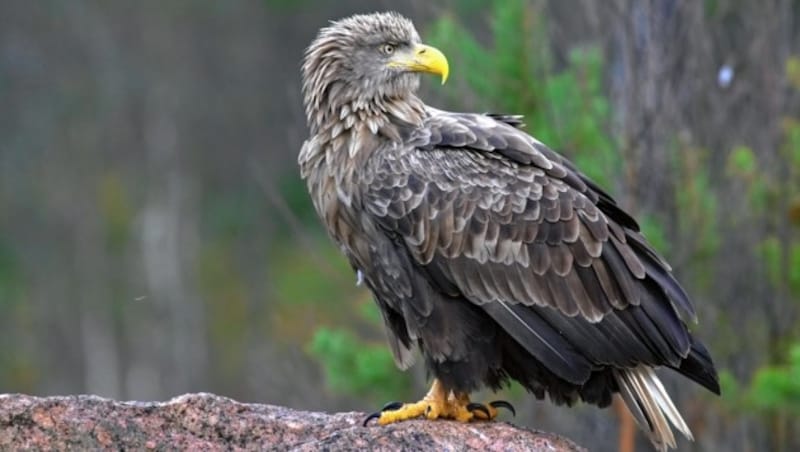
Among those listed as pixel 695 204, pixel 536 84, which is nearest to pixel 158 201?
pixel 536 84

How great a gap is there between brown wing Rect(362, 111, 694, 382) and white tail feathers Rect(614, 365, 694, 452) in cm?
15

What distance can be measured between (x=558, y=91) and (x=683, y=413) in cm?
228

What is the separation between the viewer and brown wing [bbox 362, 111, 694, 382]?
7281 millimetres

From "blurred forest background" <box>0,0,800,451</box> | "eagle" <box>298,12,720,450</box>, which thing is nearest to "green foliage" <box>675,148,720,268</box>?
"blurred forest background" <box>0,0,800,451</box>

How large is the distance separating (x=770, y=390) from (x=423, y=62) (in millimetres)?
3475

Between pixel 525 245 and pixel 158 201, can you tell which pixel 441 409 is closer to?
pixel 525 245

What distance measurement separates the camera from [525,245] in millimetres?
7422

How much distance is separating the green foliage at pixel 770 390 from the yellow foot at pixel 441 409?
260 centimetres

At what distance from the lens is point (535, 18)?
35.4ft

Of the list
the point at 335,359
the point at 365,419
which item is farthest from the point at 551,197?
the point at 335,359

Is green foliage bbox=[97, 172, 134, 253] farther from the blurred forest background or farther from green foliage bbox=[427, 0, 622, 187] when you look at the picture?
green foliage bbox=[427, 0, 622, 187]

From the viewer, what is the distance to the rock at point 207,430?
265 inches

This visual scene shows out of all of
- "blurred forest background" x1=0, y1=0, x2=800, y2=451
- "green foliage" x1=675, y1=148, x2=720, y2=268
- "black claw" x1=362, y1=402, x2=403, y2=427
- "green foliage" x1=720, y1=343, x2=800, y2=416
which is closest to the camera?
"black claw" x1=362, y1=402, x2=403, y2=427

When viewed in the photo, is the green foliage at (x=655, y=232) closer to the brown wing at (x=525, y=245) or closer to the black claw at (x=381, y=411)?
the brown wing at (x=525, y=245)
